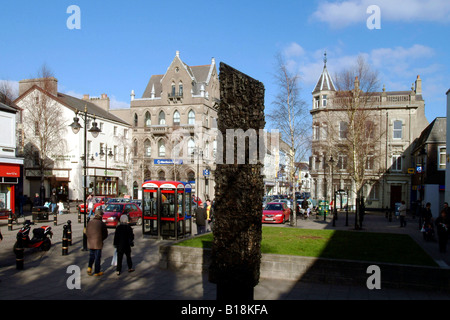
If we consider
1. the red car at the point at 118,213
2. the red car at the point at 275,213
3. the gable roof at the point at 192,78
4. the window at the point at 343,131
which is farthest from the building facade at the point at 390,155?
the red car at the point at 118,213

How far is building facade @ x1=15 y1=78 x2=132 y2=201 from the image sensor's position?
1544 inches

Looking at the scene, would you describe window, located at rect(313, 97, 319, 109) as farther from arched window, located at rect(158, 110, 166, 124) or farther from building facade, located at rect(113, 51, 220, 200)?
arched window, located at rect(158, 110, 166, 124)

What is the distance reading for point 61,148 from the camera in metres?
45.0

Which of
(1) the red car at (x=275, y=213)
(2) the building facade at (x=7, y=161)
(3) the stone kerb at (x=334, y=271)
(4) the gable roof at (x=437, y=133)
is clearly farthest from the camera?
(4) the gable roof at (x=437, y=133)

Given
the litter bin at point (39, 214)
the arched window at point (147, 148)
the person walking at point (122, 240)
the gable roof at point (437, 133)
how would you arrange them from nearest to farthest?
the person walking at point (122, 240), the litter bin at point (39, 214), the gable roof at point (437, 133), the arched window at point (147, 148)

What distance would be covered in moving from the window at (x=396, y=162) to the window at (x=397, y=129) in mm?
2396

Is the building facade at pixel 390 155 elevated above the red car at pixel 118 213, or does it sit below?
above

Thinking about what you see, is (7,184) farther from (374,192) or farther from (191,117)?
(374,192)

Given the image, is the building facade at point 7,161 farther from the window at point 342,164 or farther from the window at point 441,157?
the window at point 441,157

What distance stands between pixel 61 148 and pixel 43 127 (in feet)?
23.0

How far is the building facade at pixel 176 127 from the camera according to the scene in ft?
169

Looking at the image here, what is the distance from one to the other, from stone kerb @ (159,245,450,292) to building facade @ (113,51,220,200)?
38697mm

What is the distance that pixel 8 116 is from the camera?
88.5 ft

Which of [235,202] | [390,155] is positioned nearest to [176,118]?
[390,155]
